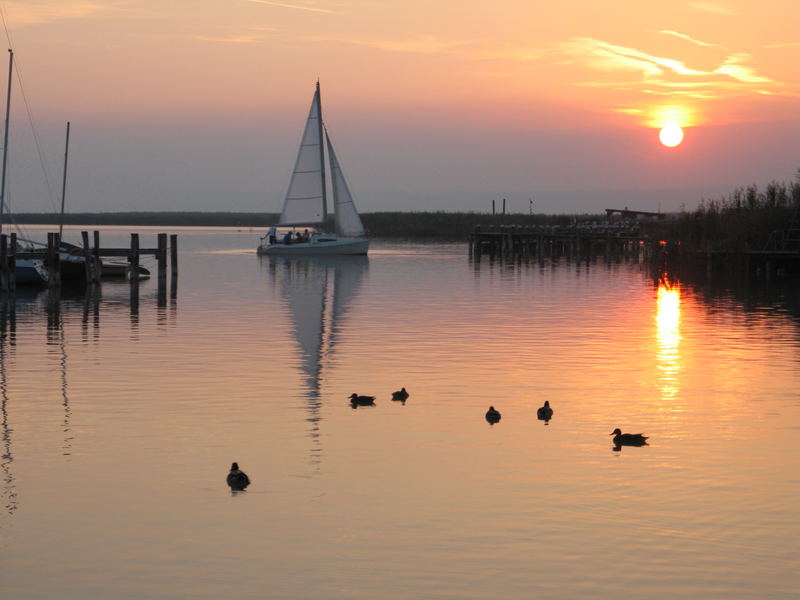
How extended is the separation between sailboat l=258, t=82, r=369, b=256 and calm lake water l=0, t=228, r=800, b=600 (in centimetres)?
5542

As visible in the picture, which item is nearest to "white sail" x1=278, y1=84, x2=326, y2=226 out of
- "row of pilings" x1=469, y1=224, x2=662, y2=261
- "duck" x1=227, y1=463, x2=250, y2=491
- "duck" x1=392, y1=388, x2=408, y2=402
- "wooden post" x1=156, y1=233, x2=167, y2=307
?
"row of pilings" x1=469, y1=224, x2=662, y2=261

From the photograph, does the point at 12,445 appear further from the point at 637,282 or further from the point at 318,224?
the point at 318,224

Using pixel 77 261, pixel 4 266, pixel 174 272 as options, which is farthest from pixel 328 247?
pixel 4 266

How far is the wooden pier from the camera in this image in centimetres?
5003

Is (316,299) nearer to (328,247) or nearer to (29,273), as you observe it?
(29,273)

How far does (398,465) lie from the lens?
1625 centimetres

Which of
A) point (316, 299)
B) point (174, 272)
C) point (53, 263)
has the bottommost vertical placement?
point (316, 299)

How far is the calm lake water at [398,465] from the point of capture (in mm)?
11664

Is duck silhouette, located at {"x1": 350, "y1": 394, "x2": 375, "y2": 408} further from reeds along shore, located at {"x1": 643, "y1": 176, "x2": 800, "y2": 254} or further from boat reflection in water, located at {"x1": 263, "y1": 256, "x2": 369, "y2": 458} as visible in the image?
reeds along shore, located at {"x1": 643, "y1": 176, "x2": 800, "y2": 254}

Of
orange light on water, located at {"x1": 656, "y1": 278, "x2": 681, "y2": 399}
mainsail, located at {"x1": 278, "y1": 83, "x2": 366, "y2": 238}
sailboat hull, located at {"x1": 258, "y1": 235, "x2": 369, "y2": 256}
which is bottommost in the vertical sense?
orange light on water, located at {"x1": 656, "y1": 278, "x2": 681, "y2": 399}

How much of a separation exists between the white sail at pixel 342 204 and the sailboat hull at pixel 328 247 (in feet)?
4.49

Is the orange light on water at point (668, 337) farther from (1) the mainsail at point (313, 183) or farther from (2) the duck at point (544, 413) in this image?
(1) the mainsail at point (313, 183)

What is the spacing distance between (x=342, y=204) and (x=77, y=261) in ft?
119

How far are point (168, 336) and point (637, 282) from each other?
3582cm
